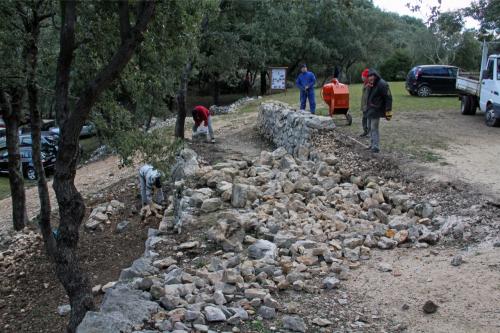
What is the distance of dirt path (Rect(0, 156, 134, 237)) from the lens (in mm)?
15727

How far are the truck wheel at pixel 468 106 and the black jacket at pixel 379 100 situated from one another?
799 cm

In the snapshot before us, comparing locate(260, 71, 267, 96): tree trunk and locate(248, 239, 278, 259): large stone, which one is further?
locate(260, 71, 267, 96): tree trunk

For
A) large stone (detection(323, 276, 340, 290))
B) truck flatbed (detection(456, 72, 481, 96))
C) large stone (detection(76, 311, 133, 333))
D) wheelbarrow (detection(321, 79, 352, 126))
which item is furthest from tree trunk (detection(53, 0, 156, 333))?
truck flatbed (detection(456, 72, 481, 96))

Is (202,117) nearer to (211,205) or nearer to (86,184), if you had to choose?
(86,184)

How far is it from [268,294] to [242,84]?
1537 inches

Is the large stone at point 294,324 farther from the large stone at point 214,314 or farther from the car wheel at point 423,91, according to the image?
the car wheel at point 423,91

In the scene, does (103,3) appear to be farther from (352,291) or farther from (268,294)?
(352,291)

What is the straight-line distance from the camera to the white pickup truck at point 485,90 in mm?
15984

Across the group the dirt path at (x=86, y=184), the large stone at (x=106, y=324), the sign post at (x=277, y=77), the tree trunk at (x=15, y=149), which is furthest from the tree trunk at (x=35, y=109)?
the sign post at (x=277, y=77)

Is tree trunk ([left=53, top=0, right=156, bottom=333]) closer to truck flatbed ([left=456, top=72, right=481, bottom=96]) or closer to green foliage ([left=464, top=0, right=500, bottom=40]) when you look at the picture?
truck flatbed ([left=456, top=72, right=481, bottom=96])

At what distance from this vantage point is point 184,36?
22.6 ft

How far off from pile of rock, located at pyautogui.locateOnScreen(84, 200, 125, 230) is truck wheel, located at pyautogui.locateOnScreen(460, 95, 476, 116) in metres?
12.4

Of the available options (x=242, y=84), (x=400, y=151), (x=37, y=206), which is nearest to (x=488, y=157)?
(x=400, y=151)

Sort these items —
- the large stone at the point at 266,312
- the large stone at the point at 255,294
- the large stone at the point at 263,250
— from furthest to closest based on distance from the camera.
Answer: the large stone at the point at 263,250 < the large stone at the point at 255,294 < the large stone at the point at 266,312
